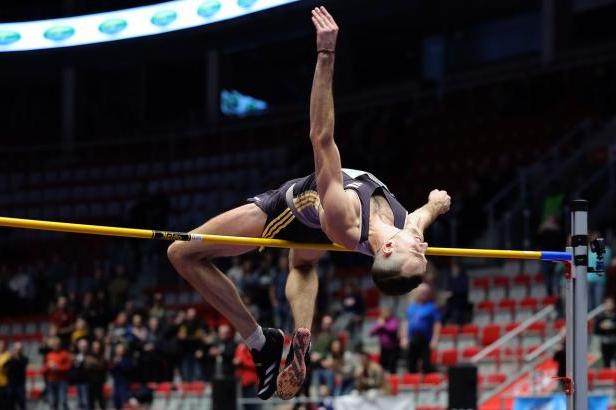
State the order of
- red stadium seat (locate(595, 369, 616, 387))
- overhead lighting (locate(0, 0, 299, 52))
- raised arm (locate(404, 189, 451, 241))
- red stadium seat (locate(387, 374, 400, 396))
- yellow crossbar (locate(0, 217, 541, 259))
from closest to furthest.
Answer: yellow crossbar (locate(0, 217, 541, 259)), raised arm (locate(404, 189, 451, 241)), red stadium seat (locate(595, 369, 616, 387)), red stadium seat (locate(387, 374, 400, 396)), overhead lighting (locate(0, 0, 299, 52))

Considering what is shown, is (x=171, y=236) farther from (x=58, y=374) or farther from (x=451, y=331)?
(x=58, y=374)

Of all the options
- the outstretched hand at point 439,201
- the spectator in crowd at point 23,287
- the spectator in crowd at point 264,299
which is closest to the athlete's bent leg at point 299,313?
the outstretched hand at point 439,201

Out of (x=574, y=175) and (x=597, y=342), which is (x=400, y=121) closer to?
(x=574, y=175)

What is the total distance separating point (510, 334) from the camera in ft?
49.7

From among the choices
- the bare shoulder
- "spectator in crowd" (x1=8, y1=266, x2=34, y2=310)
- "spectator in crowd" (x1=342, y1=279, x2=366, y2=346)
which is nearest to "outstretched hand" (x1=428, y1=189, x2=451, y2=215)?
the bare shoulder

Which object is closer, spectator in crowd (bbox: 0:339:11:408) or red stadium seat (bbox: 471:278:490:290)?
spectator in crowd (bbox: 0:339:11:408)

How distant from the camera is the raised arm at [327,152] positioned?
6668 millimetres

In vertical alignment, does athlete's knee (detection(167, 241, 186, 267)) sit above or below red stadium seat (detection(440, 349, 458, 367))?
above

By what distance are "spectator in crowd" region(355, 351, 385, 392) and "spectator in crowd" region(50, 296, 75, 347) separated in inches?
231

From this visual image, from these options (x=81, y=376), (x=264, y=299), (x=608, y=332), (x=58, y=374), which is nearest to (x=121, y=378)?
(x=81, y=376)

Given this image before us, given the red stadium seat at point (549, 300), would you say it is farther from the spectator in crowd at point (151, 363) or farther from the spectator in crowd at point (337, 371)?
the spectator in crowd at point (151, 363)

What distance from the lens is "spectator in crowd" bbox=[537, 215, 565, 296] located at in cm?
1590

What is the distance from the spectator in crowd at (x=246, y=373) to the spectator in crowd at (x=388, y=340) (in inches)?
59.8

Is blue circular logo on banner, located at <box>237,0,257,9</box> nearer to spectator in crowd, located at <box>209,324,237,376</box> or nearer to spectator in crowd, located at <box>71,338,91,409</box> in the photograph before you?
spectator in crowd, located at <box>209,324,237,376</box>
